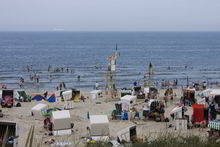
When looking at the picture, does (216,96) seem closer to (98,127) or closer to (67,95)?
(67,95)

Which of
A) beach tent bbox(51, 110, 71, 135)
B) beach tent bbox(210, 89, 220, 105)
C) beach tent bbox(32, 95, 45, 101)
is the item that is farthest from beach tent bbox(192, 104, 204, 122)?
beach tent bbox(32, 95, 45, 101)

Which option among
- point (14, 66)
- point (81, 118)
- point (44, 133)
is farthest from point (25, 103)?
point (14, 66)

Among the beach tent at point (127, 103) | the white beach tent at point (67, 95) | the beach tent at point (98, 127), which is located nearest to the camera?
the beach tent at point (98, 127)

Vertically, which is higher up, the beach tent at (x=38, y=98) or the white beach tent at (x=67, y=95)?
the white beach tent at (x=67, y=95)

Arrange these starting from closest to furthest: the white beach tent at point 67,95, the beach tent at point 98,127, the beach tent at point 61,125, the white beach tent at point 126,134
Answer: the white beach tent at point 126,134
the beach tent at point 98,127
the beach tent at point 61,125
the white beach tent at point 67,95

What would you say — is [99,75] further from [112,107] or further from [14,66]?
[112,107]

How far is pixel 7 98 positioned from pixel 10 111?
5.12 ft

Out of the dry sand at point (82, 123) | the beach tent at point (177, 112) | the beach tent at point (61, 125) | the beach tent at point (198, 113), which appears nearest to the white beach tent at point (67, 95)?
the dry sand at point (82, 123)

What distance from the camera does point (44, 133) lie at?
17406 mm

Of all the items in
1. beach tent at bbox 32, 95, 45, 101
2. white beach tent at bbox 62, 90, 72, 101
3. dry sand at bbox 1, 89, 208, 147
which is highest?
white beach tent at bbox 62, 90, 72, 101

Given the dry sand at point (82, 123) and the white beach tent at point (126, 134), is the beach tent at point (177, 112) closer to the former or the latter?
the dry sand at point (82, 123)

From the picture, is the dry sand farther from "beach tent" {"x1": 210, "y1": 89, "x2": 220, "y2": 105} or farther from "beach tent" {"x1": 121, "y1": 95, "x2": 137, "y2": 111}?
"beach tent" {"x1": 210, "y1": 89, "x2": 220, "y2": 105}

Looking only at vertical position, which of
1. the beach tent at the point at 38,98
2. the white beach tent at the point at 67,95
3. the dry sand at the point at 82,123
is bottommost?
the dry sand at the point at 82,123

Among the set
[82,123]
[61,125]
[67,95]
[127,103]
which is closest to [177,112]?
[127,103]
